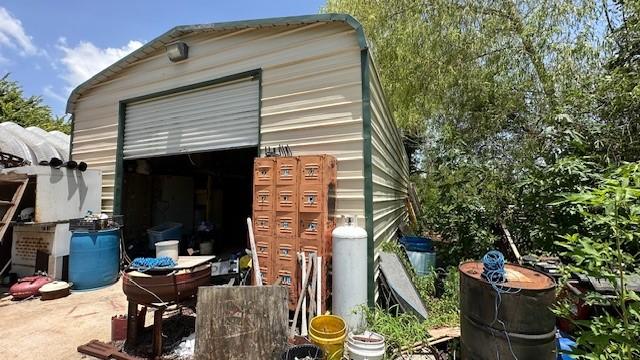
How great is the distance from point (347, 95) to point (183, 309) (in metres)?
3.72

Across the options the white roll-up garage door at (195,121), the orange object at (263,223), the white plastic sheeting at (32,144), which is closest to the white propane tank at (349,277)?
the orange object at (263,223)

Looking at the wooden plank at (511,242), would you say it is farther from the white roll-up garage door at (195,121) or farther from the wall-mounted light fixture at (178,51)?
the wall-mounted light fixture at (178,51)

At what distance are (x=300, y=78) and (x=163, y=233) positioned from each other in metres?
5.06

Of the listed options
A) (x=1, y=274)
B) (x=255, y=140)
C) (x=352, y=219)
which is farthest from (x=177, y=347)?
(x=1, y=274)

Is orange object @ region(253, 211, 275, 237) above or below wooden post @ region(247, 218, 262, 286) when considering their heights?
above

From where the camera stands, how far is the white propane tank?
3621mm

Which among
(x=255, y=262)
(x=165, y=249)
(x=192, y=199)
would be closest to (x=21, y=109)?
(x=192, y=199)

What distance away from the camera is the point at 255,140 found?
504 cm

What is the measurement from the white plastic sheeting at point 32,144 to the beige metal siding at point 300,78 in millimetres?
5432

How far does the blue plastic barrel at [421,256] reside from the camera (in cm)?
563

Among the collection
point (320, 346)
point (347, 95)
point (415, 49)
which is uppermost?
point (415, 49)

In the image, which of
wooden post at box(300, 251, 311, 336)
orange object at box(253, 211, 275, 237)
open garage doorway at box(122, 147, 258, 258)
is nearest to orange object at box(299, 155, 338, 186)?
orange object at box(253, 211, 275, 237)

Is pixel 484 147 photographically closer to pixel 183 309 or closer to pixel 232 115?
pixel 232 115

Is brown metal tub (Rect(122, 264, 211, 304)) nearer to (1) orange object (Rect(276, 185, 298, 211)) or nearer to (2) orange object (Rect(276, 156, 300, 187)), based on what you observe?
(1) orange object (Rect(276, 185, 298, 211))
